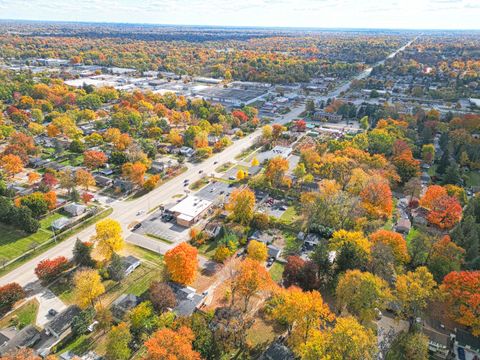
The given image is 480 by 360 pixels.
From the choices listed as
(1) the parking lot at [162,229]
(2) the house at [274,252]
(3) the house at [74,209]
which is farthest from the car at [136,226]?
(2) the house at [274,252]

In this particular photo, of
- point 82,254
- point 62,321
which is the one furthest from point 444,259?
point 82,254

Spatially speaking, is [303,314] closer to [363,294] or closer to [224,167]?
[363,294]

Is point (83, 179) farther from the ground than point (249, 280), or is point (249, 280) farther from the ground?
point (249, 280)

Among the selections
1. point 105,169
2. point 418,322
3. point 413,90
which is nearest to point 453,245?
point 418,322

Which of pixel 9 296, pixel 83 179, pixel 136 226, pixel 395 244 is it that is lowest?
pixel 136 226

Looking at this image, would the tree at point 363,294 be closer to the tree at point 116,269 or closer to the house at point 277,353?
the house at point 277,353

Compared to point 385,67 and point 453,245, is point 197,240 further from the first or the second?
point 385,67

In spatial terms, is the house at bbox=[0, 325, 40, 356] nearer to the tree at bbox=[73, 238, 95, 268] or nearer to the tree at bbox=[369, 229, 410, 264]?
the tree at bbox=[73, 238, 95, 268]
